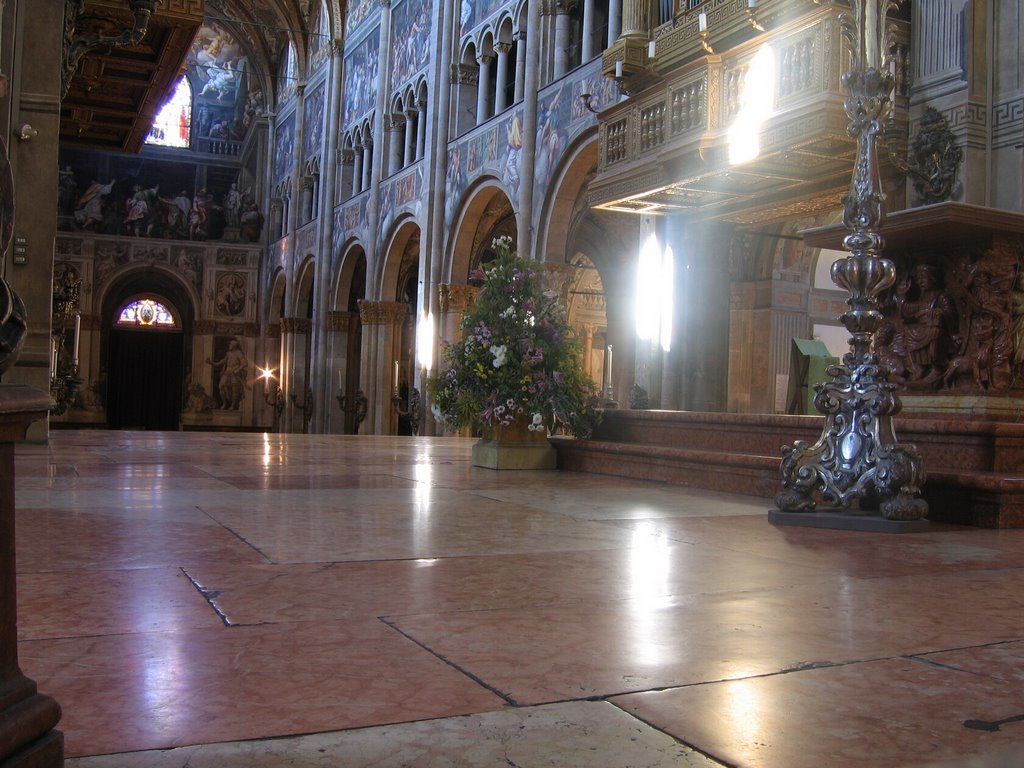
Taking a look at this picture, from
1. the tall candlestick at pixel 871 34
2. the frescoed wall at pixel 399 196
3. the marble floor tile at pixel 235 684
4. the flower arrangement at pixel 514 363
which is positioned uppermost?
the frescoed wall at pixel 399 196

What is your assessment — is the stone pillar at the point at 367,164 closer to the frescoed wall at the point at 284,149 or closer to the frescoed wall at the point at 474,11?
the frescoed wall at the point at 474,11

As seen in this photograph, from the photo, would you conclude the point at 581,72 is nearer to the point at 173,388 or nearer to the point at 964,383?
the point at 964,383

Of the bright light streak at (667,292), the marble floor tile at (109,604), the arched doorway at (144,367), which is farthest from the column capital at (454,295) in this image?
the arched doorway at (144,367)

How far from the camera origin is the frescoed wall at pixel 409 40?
20.7 metres

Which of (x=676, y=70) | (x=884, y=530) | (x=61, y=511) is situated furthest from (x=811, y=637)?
(x=676, y=70)

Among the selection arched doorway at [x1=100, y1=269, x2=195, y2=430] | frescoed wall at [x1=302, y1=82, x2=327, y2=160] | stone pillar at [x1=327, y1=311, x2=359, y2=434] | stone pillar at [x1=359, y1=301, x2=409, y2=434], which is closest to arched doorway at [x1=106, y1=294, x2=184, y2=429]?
arched doorway at [x1=100, y1=269, x2=195, y2=430]

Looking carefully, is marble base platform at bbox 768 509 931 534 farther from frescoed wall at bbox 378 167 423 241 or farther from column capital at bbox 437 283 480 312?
frescoed wall at bbox 378 167 423 241

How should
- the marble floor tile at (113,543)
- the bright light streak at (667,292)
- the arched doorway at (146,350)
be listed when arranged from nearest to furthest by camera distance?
the marble floor tile at (113,543) → the bright light streak at (667,292) → the arched doorway at (146,350)

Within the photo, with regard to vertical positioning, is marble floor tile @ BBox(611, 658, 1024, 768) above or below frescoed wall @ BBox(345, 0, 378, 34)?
below

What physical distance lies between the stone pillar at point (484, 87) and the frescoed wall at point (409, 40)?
250 centimetres

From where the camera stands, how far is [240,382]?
3266 cm

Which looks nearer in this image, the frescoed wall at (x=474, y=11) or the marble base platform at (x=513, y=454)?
the marble base platform at (x=513, y=454)

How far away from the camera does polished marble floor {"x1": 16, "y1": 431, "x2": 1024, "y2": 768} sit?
143 cm

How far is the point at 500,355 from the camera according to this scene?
7332 mm
